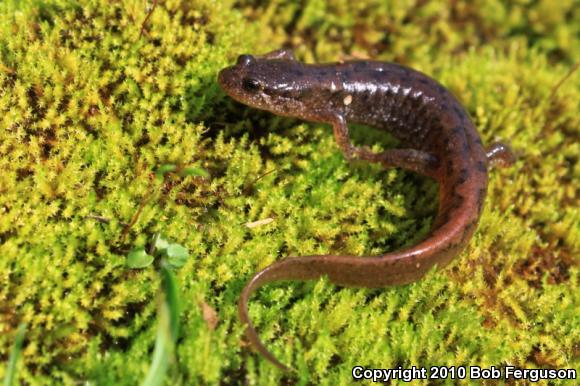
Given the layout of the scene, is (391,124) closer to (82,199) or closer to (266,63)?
(266,63)

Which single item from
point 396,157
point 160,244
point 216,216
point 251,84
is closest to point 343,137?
point 396,157

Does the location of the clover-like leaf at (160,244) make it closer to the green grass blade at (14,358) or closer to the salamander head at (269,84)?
the green grass blade at (14,358)

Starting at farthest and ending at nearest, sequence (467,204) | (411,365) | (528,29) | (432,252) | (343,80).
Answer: (528,29), (343,80), (467,204), (432,252), (411,365)

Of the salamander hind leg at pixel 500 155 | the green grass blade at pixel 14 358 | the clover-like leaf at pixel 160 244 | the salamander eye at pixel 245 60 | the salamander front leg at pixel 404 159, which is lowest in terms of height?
the green grass blade at pixel 14 358

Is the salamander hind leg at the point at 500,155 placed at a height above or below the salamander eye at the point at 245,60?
below

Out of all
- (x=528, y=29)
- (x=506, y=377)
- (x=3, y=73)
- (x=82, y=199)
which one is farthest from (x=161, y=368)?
(x=528, y=29)

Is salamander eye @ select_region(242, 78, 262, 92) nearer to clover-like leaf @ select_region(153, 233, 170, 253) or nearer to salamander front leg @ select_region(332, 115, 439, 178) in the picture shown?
salamander front leg @ select_region(332, 115, 439, 178)

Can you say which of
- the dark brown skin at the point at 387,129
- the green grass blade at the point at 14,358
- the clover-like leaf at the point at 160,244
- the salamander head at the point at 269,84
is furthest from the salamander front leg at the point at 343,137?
the green grass blade at the point at 14,358
